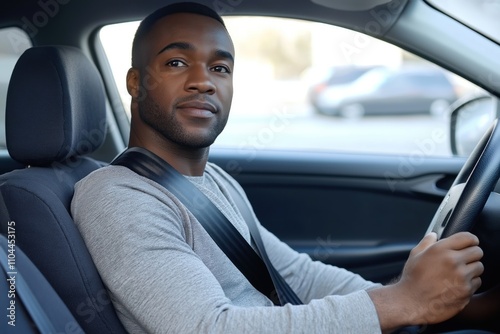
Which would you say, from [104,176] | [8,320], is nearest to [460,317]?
[104,176]

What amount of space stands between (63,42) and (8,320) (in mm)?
1436

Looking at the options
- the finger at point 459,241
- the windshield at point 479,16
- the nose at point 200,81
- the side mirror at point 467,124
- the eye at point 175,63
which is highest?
the windshield at point 479,16

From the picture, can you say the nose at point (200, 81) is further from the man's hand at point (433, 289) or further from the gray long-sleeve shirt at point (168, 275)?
the man's hand at point (433, 289)

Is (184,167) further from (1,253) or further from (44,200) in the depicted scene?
(1,253)

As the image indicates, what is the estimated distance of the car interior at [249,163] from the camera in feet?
5.34

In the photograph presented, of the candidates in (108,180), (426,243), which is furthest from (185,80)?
(426,243)

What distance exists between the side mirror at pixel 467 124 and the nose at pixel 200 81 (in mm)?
1311

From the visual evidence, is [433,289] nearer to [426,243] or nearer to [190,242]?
[426,243]

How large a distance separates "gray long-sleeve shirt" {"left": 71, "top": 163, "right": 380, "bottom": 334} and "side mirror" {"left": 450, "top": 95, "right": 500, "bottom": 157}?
1.43 metres

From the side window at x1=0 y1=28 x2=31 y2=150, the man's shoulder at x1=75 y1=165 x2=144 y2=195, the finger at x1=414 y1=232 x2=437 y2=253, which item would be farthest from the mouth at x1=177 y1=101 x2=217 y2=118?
the side window at x1=0 y1=28 x2=31 y2=150

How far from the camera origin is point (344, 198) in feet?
9.50

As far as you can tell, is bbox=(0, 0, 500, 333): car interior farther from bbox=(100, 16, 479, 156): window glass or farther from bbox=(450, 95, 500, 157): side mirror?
bbox=(100, 16, 479, 156): window glass

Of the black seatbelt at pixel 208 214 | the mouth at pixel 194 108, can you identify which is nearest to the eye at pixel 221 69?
the mouth at pixel 194 108

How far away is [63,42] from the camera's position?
268 cm
